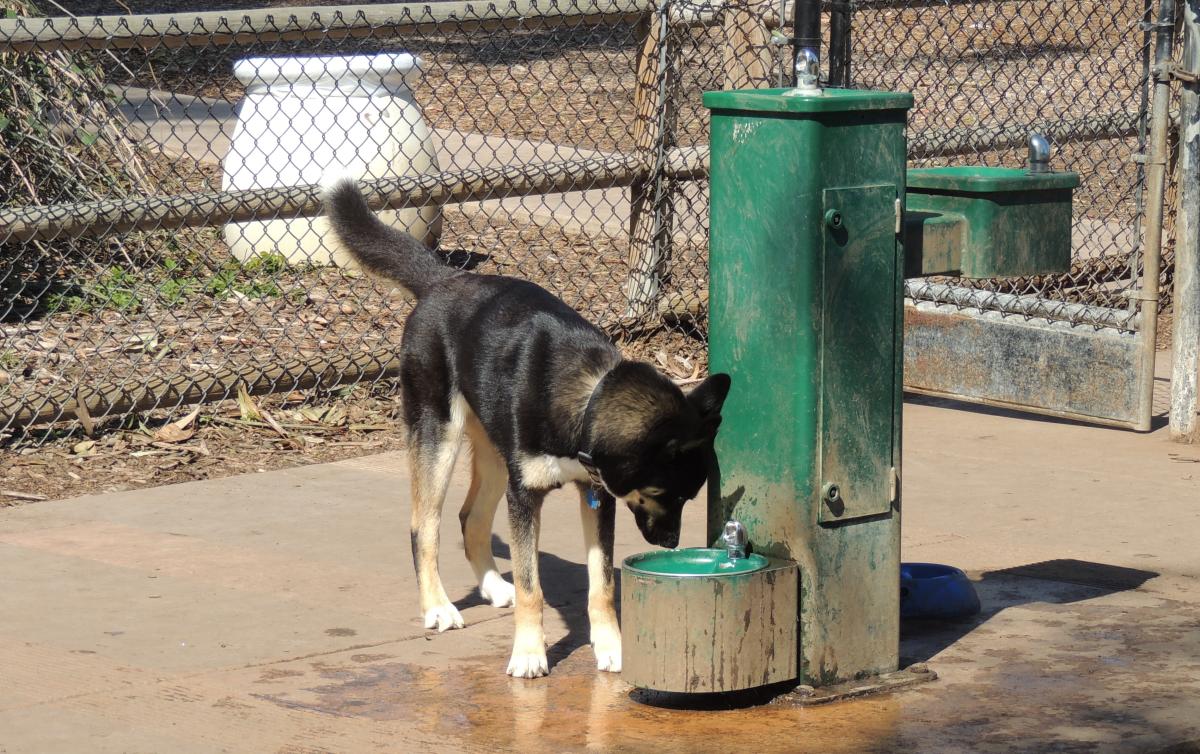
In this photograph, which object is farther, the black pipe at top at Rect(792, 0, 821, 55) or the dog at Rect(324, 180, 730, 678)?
the black pipe at top at Rect(792, 0, 821, 55)

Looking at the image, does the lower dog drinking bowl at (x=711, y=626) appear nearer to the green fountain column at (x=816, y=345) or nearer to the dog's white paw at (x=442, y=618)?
the green fountain column at (x=816, y=345)

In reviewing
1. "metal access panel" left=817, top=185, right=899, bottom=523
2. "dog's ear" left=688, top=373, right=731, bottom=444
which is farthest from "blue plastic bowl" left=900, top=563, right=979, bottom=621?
"dog's ear" left=688, top=373, right=731, bottom=444

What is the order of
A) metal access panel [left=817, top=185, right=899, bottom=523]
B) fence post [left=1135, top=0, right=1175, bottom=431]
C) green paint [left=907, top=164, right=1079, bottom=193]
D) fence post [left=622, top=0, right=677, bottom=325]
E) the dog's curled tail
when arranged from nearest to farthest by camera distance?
1. metal access panel [left=817, top=185, right=899, bottom=523]
2. green paint [left=907, top=164, right=1079, bottom=193]
3. the dog's curled tail
4. fence post [left=1135, top=0, right=1175, bottom=431]
5. fence post [left=622, top=0, right=677, bottom=325]

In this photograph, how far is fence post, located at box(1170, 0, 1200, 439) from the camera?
676 centimetres

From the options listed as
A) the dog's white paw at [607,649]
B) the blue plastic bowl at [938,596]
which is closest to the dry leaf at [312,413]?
the dog's white paw at [607,649]

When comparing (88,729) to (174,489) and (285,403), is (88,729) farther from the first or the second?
(285,403)

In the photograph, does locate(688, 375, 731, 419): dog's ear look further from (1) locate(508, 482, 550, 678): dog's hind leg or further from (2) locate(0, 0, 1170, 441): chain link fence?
(2) locate(0, 0, 1170, 441): chain link fence

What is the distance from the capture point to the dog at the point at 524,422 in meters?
4.11

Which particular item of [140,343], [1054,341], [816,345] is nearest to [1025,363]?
[1054,341]

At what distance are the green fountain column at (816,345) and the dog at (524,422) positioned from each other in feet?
0.54

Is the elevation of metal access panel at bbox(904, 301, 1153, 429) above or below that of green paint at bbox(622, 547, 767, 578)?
above

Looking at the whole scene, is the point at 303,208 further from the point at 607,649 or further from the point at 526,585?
the point at 607,649

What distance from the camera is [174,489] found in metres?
6.28

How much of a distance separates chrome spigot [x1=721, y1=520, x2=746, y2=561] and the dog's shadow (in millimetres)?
714
